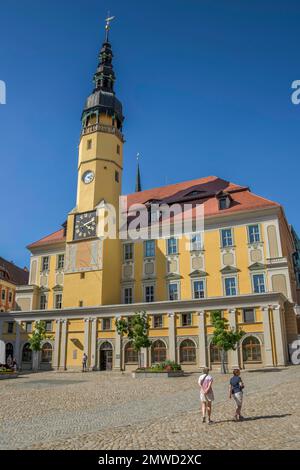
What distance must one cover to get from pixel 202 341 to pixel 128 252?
13406 millimetres

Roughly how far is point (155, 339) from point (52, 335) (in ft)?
37.8

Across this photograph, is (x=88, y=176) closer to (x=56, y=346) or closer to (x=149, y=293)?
(x=149, y=293)

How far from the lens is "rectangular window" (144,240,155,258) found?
4406 centimetres

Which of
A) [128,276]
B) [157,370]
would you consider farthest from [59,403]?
[128,276]

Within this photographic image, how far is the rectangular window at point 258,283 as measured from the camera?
3775cm

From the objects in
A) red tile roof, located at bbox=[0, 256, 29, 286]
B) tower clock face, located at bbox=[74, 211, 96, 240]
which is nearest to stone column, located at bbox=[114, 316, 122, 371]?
tower clock face, located at bbox=[74, 211, 96, 240]

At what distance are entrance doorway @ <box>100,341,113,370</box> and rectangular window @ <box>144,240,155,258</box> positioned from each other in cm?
984

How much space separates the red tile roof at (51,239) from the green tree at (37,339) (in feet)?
33.9

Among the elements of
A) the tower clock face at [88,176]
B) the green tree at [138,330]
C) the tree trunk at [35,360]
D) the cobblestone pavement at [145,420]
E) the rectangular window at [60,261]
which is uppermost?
the tower clock face at [88,176]

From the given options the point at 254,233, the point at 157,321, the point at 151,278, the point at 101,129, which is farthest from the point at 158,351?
the point at 101,129

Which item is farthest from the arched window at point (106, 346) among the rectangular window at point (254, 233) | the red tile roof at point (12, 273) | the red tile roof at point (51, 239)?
the red tile roof at point (12, 273)

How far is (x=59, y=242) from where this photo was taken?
48.7m

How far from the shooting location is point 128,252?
4547 centimetres

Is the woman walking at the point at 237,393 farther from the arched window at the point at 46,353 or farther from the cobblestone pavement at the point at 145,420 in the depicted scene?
the arched window at the point at 46,353
